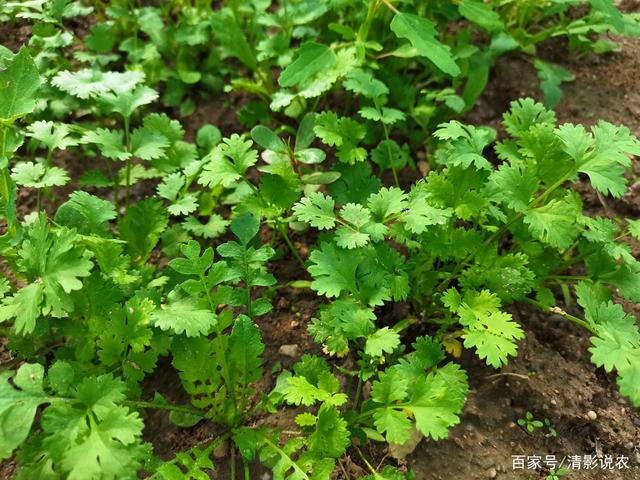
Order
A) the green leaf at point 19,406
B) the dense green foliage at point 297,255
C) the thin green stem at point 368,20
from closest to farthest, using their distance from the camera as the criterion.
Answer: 1. the green leaf at point 19,406
2. the dense green foliage at point 297,255
3. the thin green stem at point 368,20

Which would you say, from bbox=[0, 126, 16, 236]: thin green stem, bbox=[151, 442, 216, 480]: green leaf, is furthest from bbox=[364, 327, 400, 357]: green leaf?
bbox=[0, 126, 16, 236]: thin green stem

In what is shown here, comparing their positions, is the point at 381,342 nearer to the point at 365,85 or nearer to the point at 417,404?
the point at 417,404

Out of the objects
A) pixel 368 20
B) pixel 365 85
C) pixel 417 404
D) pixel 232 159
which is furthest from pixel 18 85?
pixel 417 404

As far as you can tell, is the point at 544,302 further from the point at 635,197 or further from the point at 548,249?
the point at 635,197

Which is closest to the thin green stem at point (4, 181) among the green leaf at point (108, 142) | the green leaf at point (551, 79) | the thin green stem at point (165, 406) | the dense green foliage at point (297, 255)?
the dense green foliage at point (297, 255)

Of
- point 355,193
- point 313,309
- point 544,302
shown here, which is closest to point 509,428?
point 544,302

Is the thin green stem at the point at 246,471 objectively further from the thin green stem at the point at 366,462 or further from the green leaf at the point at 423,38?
the green leaf at the point at 423,38

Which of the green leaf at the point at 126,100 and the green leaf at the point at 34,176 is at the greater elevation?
the green leaf at the point at 126,100
